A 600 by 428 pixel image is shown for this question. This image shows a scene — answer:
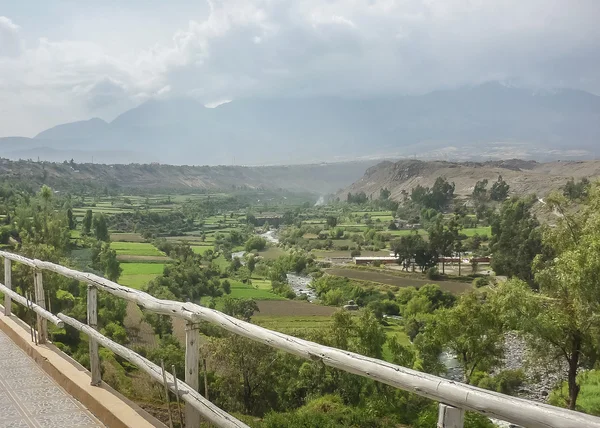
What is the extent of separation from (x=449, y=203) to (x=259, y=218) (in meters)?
45.0

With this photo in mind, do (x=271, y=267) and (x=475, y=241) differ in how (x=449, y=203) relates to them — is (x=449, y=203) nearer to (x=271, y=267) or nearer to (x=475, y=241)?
(x=475, y=241)

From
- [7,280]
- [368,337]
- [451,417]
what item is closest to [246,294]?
[368,337]

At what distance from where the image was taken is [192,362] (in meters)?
3.19

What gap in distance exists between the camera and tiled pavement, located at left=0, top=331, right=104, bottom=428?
13.6ft

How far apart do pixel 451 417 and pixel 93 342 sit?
3.57 metres

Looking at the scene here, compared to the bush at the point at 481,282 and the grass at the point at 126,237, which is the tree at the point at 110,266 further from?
the bush at the point at 481,282

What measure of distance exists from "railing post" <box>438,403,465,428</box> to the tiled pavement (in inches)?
120

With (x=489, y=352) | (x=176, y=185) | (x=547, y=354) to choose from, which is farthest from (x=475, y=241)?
(x=176, y=185)

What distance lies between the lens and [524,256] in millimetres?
52250

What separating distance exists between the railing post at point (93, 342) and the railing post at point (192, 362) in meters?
1.74

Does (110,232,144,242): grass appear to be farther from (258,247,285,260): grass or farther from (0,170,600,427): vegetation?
(258,247,285,260): grass

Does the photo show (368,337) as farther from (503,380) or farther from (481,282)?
(481,282)

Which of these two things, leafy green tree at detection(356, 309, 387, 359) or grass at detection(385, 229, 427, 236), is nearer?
leafy green tree at detection(356, 309, 387, 359)

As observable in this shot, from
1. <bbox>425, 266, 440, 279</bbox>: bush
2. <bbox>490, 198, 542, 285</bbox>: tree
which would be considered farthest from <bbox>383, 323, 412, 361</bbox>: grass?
<bbox>425, 266, 440, 279</bbox>: bush
